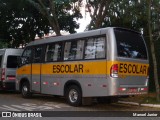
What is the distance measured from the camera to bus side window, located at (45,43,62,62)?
1429cm

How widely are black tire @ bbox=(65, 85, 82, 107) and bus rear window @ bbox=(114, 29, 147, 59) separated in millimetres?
2329

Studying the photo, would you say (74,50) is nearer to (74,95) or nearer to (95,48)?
(95,48)

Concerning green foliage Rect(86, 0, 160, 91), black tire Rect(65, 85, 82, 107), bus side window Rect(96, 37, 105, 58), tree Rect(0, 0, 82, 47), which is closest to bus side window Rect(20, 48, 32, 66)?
black tire Rect(65, 85, 82, 107)

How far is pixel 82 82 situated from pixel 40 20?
1507 centimetres

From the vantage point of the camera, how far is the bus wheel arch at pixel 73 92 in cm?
1313

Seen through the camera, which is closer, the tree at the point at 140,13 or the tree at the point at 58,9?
the tree at the point at 140,13

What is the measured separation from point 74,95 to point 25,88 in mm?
3848

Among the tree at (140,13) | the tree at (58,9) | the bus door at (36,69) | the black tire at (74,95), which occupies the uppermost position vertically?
the tree at (58,9)

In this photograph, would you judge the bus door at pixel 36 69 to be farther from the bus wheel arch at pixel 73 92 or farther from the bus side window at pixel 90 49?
the bus side window at pixel 90 49

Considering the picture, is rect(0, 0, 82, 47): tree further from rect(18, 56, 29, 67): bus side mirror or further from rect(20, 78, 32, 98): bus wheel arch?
rect(20, 78, 32, 98): bus wheel arch

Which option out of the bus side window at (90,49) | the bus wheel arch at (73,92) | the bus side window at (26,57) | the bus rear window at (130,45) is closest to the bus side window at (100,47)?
the bus side window at (90,49)

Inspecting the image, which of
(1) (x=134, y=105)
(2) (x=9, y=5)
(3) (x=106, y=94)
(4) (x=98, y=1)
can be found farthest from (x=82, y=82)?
(2) (x=9, y=5)

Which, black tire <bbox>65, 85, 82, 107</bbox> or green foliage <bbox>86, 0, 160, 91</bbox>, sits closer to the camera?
black tire <bbox>65, 85, 82, 107</bbox>

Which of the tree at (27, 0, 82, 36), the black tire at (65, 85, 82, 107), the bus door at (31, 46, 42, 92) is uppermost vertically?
the tree at (27, 0, 82, 36)
